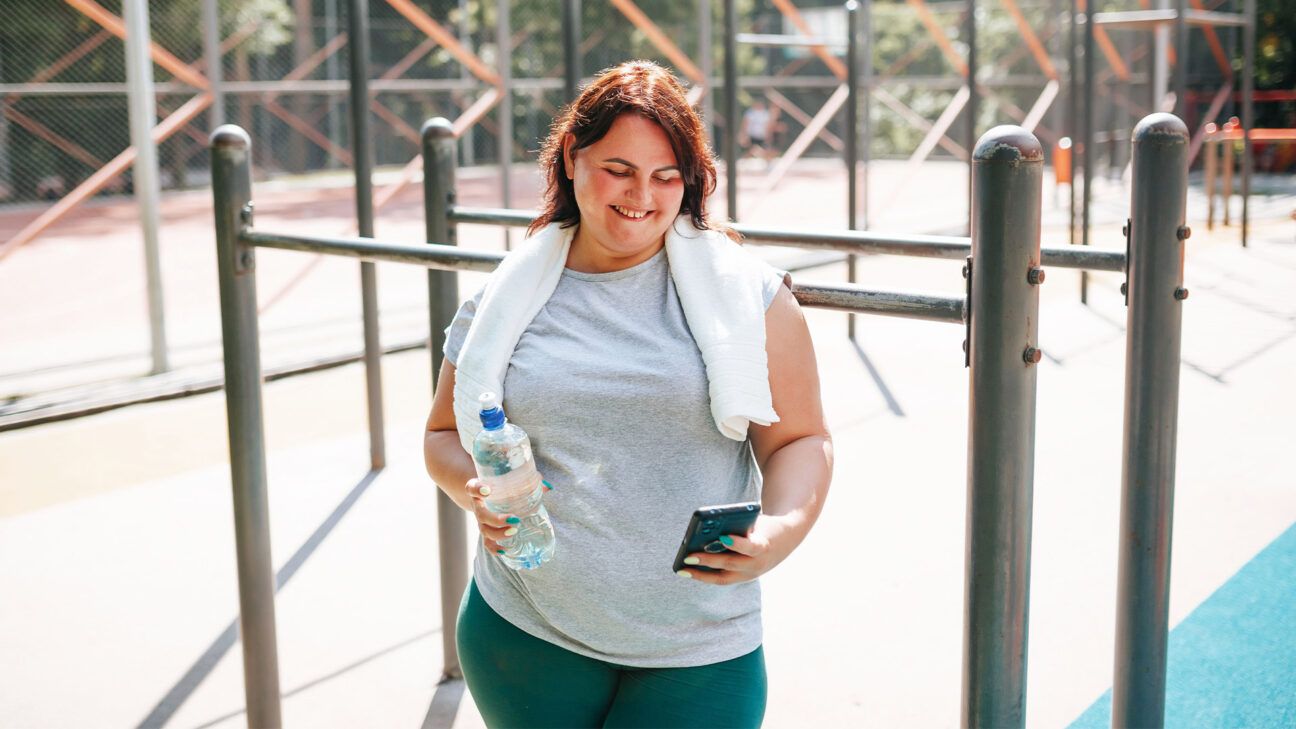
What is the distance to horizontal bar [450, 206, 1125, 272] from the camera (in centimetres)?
189

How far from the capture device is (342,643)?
3.61 metres

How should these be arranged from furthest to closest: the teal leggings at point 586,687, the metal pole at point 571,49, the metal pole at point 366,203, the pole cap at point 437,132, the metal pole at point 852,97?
the metal pole at point 852,97
the metal pole at point 571,49
the metal pole at point 366,203
the pole cap at point 437,132
the teal leggings at point 586,687

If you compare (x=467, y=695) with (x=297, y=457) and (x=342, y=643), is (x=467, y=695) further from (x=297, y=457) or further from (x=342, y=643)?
(x=297, y=457)

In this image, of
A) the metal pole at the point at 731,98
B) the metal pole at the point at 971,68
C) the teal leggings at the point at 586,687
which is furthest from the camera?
the metal pole at the point at 971,68

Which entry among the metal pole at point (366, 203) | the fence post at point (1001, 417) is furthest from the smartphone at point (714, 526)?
the metal pole at point (366, 203)

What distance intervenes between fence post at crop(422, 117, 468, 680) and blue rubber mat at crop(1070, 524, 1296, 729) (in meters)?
1.51

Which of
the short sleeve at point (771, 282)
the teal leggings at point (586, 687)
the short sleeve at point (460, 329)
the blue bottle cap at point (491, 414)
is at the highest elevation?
the short sleeve at point (771, 282)

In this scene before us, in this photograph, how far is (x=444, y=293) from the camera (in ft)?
10.2

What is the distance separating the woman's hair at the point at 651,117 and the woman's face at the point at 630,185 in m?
0.01

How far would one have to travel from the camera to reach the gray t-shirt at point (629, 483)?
73.0 inches

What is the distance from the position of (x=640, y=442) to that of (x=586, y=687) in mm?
368

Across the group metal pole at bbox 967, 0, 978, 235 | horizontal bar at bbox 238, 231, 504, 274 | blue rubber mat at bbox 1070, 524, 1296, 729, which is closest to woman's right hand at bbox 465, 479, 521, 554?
horizontal bar at bbox 238, 231, 504, 274

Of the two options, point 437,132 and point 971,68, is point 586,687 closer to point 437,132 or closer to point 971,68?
A: point 437,132

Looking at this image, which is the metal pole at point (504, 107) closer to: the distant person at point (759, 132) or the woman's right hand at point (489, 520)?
the woman's right hand at point (489, 520)
